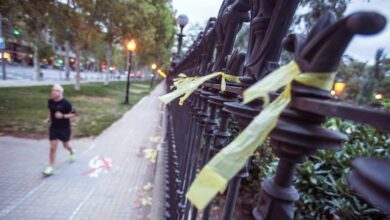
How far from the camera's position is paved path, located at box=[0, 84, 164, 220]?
4.23 meters

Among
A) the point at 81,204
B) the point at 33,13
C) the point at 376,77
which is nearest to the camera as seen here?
the point at 376,77

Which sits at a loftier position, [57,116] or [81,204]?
[57,116]

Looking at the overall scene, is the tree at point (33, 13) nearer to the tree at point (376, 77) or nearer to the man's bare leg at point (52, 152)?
the man's bare leg at point (52, 152)

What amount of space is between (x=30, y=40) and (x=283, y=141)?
1513cm

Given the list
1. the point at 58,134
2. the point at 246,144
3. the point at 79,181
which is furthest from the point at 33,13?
the point at 246,144

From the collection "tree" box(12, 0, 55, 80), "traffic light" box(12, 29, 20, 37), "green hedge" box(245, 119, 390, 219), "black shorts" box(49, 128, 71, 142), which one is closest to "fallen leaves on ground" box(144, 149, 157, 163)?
"black shorts" box(49, 128, 71, 142)

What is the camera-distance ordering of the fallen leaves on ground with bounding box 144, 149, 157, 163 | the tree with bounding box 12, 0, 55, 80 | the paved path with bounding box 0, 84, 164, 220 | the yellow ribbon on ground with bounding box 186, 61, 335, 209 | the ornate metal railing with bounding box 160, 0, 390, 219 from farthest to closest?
the tree with bounding box 12, 0, 55, 80
the fallen leaves on ground with bounding box 144, 149, 157, 163
the paved path with bounding box 0, 84, 164, 220
the yellow ribbon on ground with bounding box 186, 61, 335, 209
the ornate metal railing with bounding box 160, 0, 390, 219

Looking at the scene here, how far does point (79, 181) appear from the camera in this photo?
530cm

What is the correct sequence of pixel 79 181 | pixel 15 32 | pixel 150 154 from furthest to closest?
pixel 15 32
pixel 150 154
pixel 79 181

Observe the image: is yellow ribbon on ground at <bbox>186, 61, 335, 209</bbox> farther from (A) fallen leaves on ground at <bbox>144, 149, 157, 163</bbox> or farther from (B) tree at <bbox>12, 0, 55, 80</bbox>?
(B) tree at <bbox>12, 0, 55, 80</bbox>

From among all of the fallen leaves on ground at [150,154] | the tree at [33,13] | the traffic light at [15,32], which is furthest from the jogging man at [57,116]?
the traffic light at [15,32]

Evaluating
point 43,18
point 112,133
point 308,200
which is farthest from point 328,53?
point 43,18

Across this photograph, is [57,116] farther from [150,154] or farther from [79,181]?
[150,154]

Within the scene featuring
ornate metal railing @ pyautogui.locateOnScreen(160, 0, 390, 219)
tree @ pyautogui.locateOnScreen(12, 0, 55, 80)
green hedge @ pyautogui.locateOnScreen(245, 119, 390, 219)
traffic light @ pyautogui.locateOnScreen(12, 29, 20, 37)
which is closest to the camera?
ornate metal railing @ pyautogui.locateOnScreen(160, 0, 390, 219)
